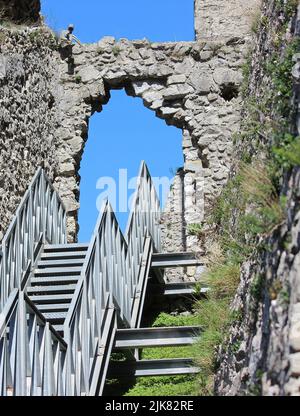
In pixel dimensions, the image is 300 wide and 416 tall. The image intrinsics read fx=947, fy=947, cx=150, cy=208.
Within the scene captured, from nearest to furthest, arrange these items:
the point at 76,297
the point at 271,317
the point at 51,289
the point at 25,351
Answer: the point at 271,317 < the point at 25,351 < the point at 76,297 < the point at 51,289

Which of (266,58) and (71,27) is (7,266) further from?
(71,27)

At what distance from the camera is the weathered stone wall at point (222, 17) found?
569 inches

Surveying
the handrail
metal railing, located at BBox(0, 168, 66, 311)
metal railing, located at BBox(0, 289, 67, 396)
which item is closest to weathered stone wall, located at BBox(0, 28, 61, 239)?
metal railing, located at BBox(0, 168, 66, 311)

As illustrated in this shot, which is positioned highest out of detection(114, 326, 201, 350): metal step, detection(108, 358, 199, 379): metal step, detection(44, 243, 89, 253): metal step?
detection(44, 243, 89, 253): metal step

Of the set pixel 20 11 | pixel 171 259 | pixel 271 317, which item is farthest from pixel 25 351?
pixel 20 11

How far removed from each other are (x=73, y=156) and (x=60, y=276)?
4193 mm

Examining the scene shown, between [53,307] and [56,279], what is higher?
[56,279]

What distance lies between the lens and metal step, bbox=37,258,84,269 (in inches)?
397

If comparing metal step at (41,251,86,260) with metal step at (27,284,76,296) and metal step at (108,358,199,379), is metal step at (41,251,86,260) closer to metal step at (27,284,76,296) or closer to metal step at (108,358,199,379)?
metal step at (27,284,76,296)

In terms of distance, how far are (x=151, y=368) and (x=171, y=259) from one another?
2809 mm

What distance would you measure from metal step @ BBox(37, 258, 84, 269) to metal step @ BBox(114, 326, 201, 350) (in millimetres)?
1260

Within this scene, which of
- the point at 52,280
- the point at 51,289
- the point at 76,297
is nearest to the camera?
Result: the point at 76,297

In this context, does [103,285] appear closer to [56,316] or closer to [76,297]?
[56,316]

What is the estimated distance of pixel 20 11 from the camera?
548 inches
